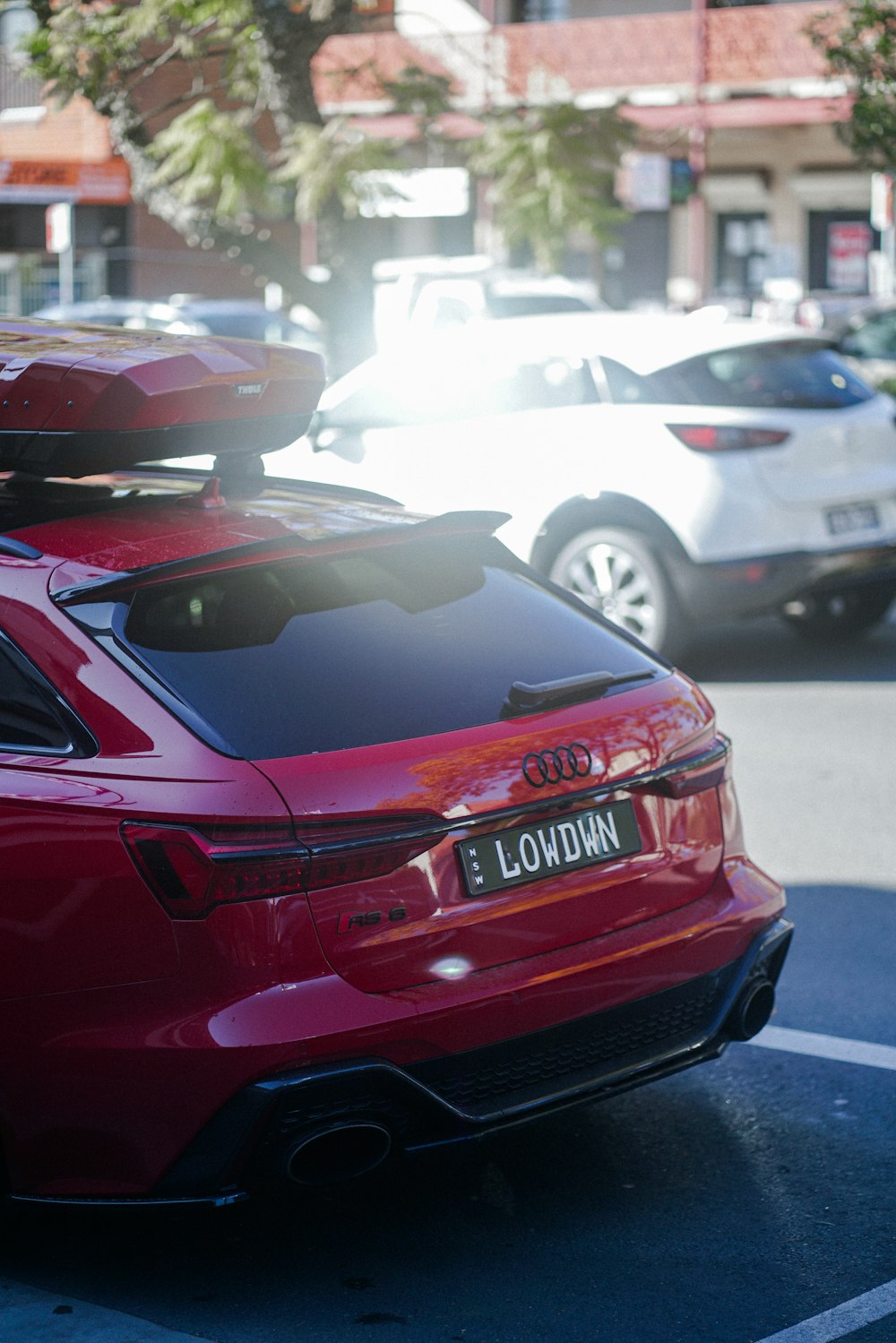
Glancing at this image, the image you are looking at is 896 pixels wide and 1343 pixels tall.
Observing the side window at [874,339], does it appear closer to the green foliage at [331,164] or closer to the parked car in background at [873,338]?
the parked car in background at [873,338]

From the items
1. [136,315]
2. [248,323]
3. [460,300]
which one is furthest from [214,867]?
[136,315]

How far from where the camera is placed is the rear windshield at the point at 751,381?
8914 millimetres

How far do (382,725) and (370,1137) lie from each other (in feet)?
2.40

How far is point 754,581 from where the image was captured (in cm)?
880

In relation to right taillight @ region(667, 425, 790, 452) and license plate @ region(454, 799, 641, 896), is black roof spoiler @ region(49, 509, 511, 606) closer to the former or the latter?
license plate @ region(454, 799, 641, 896)

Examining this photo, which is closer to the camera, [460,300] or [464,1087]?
[464,1087]

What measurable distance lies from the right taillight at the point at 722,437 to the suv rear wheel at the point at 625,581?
0.53 metres

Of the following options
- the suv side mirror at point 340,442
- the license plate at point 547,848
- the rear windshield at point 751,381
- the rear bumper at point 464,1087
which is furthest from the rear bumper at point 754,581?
the license plate at point 547,848

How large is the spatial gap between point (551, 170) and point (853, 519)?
42.6ft

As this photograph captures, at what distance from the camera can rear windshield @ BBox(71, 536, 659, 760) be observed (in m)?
3.39

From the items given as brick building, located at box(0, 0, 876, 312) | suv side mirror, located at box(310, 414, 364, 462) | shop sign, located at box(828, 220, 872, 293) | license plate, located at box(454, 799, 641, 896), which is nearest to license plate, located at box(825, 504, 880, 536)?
suv side mirror, located at box(310, 414, 364, 462)

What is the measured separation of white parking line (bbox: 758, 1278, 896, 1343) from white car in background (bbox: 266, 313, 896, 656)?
562cm

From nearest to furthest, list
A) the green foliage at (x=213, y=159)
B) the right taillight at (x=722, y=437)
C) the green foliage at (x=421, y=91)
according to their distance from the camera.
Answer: the right taillight at (x=722, y=437) < the green foliage at (x=213, y=159) < the green foliage at (x=421, y=91)

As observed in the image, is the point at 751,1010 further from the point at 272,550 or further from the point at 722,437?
the point at 722,437
